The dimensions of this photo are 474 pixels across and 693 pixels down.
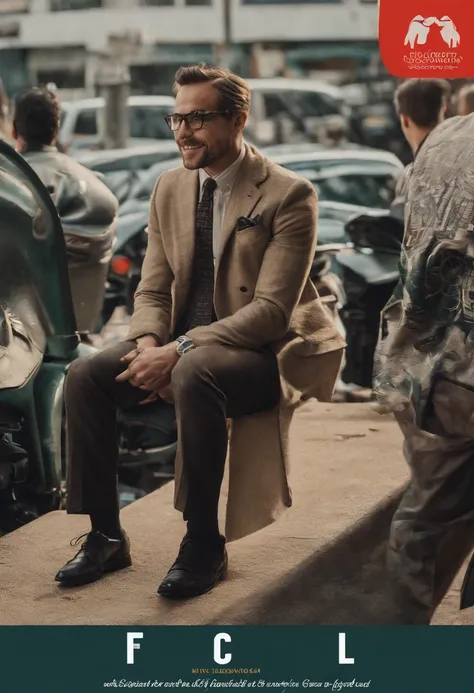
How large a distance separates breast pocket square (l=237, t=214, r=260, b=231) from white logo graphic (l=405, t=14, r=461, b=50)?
622 mm

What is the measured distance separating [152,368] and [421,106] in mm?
2506

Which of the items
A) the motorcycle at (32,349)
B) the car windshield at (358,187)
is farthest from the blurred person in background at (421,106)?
the car windshield at (358,187)

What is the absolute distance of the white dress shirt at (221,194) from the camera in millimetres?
4254

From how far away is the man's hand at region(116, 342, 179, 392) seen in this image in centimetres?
407

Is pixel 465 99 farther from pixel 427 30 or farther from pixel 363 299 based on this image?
pixel 427 30

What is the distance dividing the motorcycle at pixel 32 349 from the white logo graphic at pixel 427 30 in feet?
4.37

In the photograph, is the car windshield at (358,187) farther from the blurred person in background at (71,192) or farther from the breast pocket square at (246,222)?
the breast pocket square at (246,222)

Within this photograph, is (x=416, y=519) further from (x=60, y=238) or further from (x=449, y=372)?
(x=60, y=238)

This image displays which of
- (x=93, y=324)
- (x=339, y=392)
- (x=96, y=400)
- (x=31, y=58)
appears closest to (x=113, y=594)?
(x=96, y=400)

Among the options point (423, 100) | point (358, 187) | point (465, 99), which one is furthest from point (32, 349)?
point (358, 187)

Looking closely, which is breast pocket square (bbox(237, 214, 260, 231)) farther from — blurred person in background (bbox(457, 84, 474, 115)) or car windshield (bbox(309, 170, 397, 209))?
car windshield (bbox(309, 170, 397, 209))

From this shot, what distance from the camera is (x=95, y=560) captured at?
4129mm

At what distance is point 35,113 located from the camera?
18.7 feet

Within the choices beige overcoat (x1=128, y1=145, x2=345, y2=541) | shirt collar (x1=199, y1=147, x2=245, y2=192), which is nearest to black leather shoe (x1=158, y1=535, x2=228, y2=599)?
beige overcoat (x1=128, y1=145, x2=345, y2=541)
